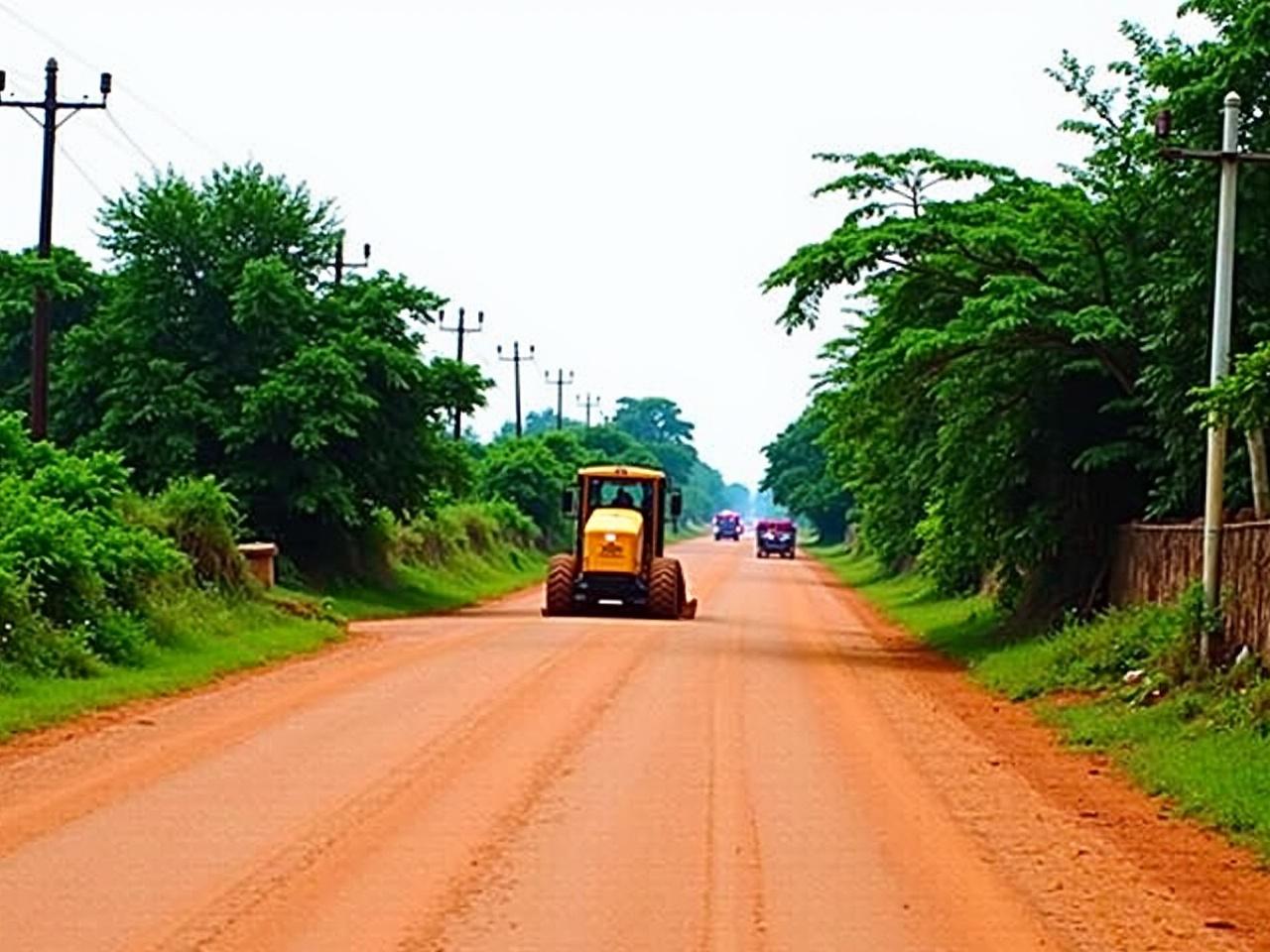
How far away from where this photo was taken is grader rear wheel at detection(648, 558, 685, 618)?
137 ft

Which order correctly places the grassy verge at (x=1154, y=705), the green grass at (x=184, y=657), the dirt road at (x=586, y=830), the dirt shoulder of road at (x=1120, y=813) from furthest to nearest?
1. the green grass at (x=184, y=657)
2. the grassy verge at (x=1154, y=705)
3. the dirt shoulder of road at (x=1120, y=813)
4. the dirt road at (x=586, y=830)

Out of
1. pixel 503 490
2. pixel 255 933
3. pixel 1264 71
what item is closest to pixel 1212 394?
pixel 1264 71

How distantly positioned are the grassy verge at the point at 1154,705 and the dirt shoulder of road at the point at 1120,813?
213 mm

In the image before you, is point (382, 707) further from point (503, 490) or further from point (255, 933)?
point (503, 490)

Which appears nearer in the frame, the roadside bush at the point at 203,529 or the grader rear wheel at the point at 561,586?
the roadside bush at the point at 203,529

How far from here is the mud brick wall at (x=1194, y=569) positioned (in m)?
20.4

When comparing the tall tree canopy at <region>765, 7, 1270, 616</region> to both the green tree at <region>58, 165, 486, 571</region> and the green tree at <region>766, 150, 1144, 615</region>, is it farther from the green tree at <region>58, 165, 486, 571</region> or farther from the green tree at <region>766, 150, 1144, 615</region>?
the green tree at <region>58, 165, 486, 571</region>

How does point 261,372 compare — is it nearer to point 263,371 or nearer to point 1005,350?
point 263,371

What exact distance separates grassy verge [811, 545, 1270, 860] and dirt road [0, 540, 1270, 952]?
17.1 inches

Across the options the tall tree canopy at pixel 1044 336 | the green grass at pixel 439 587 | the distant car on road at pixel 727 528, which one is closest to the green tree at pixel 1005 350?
the tall tree canopy at pixel 1044 336

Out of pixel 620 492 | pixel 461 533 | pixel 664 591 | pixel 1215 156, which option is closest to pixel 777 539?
pixel 461 533

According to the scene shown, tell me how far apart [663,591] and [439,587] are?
14.7 meters

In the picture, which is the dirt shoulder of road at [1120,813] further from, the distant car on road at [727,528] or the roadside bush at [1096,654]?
the distant car on road at [727,528]

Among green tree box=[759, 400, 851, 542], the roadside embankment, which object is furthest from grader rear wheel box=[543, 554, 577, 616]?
green tree box=[759, 400, 851, 542]
